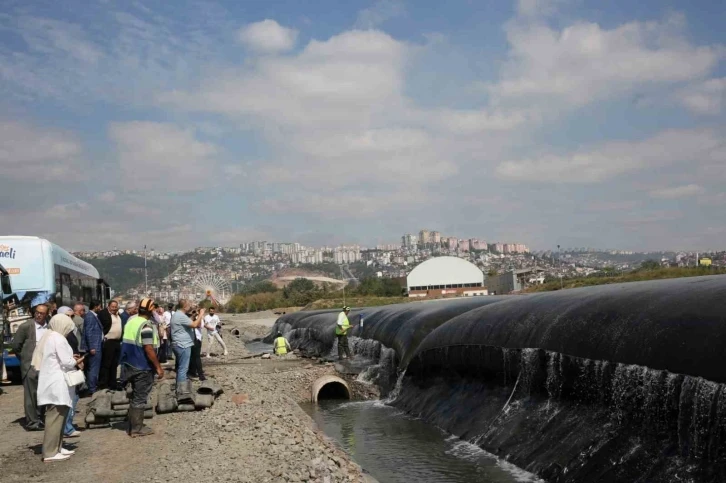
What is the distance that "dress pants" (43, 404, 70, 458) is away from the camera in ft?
34.7

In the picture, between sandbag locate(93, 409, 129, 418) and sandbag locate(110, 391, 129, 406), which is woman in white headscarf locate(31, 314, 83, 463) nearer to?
sandbag locate(93, 409, 129, 418)

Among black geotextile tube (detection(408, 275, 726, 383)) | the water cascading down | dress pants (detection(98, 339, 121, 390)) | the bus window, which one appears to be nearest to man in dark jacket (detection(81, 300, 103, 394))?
dress pants (detection(98, 339, 121, 390))

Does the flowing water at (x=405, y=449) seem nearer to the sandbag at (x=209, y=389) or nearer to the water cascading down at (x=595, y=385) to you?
the water cascading down at (x=595, y=385)

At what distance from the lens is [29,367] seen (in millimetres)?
13234

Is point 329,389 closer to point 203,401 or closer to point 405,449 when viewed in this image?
point 203,401

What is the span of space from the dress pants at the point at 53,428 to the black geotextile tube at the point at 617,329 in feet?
29.4

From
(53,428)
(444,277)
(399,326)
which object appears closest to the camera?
(53,428)

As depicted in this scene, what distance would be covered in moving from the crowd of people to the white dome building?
85.8 metres

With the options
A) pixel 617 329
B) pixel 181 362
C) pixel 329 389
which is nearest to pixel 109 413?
pixel 181 362

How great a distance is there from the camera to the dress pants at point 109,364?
1716 cm

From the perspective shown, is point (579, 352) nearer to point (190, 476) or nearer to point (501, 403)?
point (501, 403)

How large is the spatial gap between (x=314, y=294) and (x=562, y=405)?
10526cm

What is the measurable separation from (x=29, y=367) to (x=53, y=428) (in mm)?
3041

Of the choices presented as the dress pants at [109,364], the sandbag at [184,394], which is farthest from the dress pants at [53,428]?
the dress pants at [109,364]
